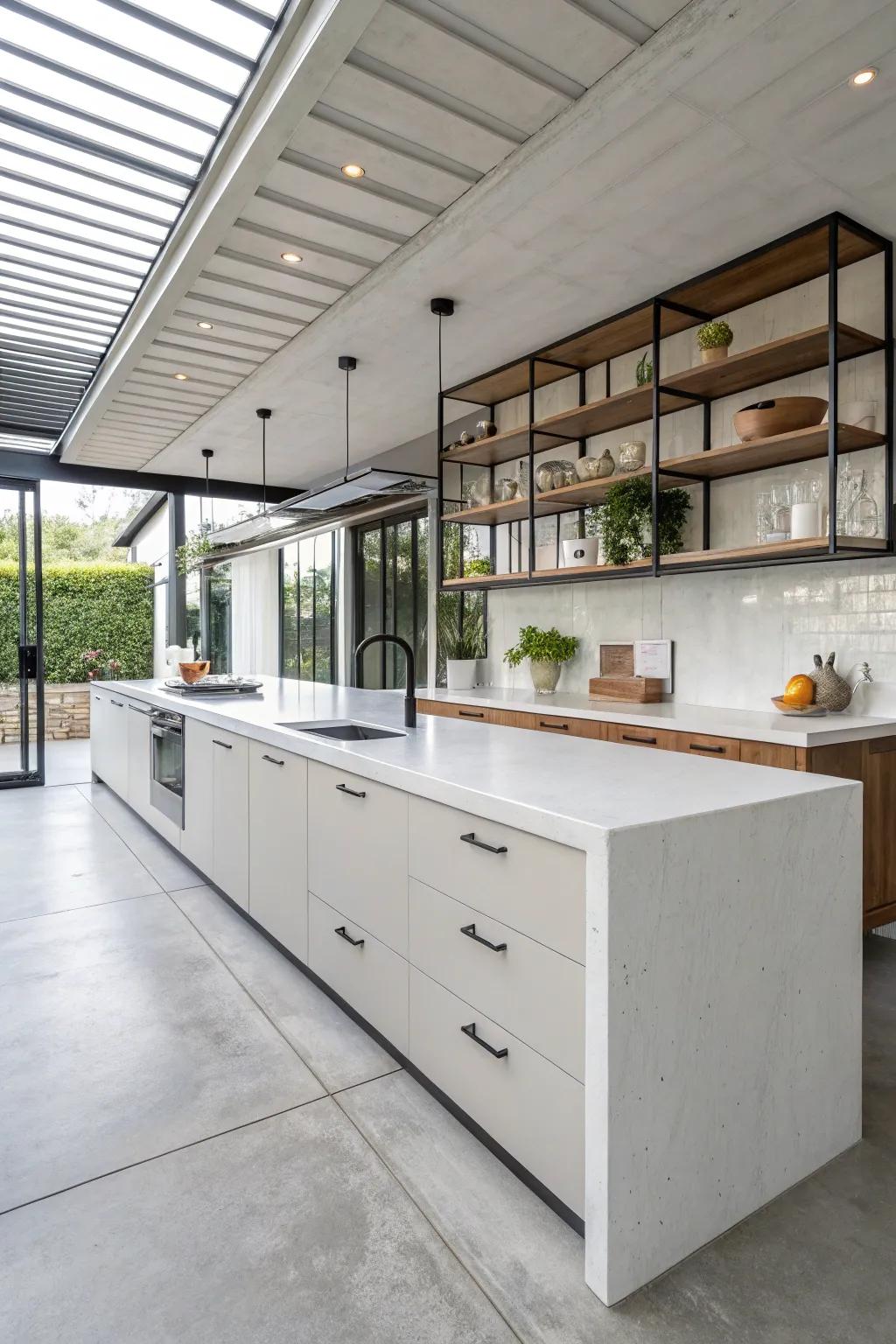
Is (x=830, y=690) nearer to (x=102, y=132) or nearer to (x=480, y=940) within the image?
(x=480, y=940)

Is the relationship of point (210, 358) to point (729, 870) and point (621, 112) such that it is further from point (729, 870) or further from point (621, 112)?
point (729, 870)

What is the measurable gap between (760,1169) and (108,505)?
69.6ft

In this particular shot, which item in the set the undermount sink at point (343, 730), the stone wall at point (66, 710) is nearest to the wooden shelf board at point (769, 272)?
the undermount sink at point (343, 730)

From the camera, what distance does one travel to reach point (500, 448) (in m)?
4.67

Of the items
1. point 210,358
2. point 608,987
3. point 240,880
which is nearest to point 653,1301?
point 608,987

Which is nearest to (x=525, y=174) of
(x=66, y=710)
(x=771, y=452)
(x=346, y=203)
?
(x=346, y=203)

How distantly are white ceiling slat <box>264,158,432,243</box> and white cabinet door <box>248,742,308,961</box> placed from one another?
1.93m

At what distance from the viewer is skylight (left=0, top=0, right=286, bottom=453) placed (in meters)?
2.12

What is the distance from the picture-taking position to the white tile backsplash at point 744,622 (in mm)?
3109

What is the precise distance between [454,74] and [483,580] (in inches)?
107

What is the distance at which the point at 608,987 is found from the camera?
128 cm

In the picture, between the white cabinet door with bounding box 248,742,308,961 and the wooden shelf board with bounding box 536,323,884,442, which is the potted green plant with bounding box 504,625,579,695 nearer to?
the wooden shelf board with bounding box 536,323,884,442

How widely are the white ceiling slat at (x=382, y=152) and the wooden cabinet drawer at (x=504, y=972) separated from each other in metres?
2.21

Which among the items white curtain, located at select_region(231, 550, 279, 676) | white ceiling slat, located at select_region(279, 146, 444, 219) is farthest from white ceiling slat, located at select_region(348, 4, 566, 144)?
white curtain, located at select_region(231, 550, 279, 676)
